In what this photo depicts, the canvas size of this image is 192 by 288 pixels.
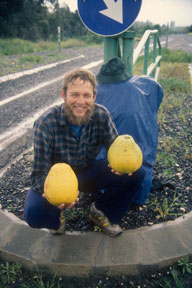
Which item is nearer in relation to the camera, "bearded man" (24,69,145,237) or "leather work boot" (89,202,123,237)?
"bearded man" (24,69,145,237)

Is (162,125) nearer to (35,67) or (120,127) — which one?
(120,127)

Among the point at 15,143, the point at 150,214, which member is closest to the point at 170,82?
the point at 15,143

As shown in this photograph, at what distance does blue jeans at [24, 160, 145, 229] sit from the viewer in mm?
2260

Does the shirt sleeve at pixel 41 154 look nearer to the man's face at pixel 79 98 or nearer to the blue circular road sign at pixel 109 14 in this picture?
the man's face at pixel 79 98

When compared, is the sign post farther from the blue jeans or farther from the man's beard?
the blue jeans

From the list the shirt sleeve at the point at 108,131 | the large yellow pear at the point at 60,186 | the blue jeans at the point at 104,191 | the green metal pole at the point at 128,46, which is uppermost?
the green metal pole at the point at 128,46

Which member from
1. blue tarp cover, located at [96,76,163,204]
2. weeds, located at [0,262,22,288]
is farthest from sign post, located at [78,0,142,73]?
weeds, located at [0,262,22,288]

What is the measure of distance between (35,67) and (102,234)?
9946mm

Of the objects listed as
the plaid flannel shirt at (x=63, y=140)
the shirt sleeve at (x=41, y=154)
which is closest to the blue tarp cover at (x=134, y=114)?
the plaid flannel shirt at (x=63, y=140)

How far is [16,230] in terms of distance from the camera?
8.10 feet

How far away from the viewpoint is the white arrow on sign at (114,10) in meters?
2.96

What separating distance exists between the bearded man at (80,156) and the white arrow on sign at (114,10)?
1046mm

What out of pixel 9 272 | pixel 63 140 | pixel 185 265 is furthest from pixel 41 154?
pixel 185 265

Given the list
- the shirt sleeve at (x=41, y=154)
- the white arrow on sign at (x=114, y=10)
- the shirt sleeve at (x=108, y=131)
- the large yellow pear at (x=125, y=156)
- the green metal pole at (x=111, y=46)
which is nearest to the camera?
the large yellow pear at (x=125, y=156)
